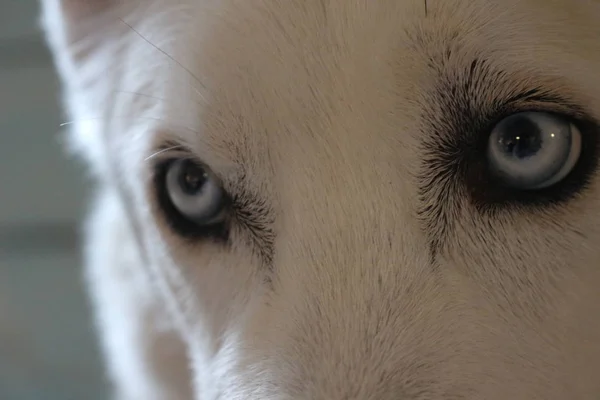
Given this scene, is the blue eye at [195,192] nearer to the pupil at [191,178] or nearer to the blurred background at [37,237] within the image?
the pupil at [191,178]

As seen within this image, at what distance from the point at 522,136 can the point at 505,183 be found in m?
0.06

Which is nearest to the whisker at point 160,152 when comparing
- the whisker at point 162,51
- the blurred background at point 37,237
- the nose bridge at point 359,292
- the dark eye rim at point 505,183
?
the whisker at point 162,51

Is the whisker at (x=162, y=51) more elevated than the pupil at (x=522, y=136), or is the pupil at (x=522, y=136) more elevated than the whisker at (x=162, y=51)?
the whisker at (x=162, y=51)

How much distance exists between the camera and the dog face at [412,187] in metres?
0.93

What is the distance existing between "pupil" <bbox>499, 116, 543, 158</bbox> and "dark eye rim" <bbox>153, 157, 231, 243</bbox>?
0.42 meters

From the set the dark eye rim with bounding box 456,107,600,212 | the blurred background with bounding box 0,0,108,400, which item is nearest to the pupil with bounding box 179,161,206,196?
the dark eye rim with bounding box 456,107,600,212

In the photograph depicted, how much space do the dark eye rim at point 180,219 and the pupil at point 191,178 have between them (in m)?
0.01

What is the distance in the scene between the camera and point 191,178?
1.18 meters

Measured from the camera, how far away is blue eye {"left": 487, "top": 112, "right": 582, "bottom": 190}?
0.94 m

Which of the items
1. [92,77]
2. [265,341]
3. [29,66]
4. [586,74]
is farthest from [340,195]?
[29,66]

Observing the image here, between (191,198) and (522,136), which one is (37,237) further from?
(522,136)

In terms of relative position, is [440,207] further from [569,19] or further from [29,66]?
[29,66]

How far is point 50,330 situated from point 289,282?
1.41m

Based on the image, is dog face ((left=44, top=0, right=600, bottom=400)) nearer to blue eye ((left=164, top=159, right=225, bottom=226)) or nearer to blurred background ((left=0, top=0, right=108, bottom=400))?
blue eye ((left=164, top=159, right=225, bottom=226))
